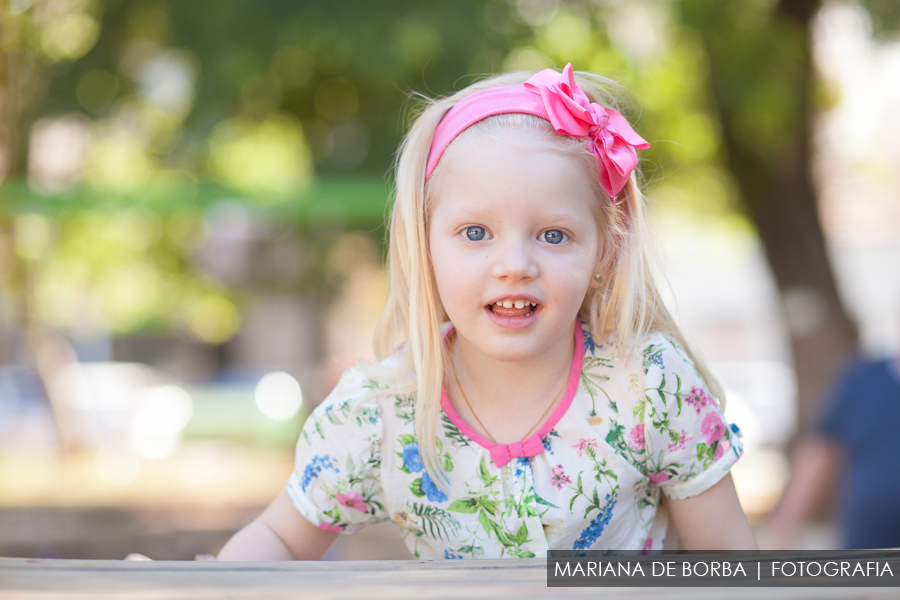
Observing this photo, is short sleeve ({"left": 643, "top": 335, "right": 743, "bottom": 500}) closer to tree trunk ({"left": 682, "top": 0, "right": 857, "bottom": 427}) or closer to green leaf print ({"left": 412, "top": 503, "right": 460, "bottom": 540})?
green leaf print ({"left": 412, "top": 503, "right": 460, "bottom": 540})

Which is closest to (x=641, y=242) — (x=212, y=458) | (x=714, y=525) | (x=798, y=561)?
(x=714, y=525)

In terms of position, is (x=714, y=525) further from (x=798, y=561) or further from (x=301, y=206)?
(x=301, y=206)

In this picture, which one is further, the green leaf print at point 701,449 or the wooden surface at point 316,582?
the green leaf print at point 701,449

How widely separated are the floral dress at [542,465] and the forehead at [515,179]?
0.95ft

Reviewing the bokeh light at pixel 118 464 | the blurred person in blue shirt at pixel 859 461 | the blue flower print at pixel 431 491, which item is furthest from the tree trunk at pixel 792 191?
the bokeh light at pixel 118 464

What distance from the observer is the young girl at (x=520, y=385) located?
4.01 ft

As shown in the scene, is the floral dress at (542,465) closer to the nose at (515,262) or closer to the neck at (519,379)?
the neck at (519,379)

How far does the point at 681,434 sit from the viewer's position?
51.1 inches

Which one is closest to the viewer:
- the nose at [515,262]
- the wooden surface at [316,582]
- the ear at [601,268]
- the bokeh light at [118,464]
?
the wooden surface at [316,582]

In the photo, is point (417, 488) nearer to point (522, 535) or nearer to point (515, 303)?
point (522, 535)

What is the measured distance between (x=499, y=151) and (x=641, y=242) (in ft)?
1.05

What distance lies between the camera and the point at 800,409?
721cm

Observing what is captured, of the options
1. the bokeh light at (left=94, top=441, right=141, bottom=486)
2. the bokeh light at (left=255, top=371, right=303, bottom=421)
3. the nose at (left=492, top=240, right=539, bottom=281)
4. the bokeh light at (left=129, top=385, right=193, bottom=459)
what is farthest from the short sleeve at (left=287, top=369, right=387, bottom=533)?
the bokeh light at (left=129, top=385, right=193, bottom=459)

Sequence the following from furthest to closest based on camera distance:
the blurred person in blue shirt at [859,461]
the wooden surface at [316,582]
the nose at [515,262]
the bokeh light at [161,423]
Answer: the bokeh light at [161,423] → the blurred person in blue shirt at [859,461] → the nose at [515,262] → the wooden surface at [316,582]
